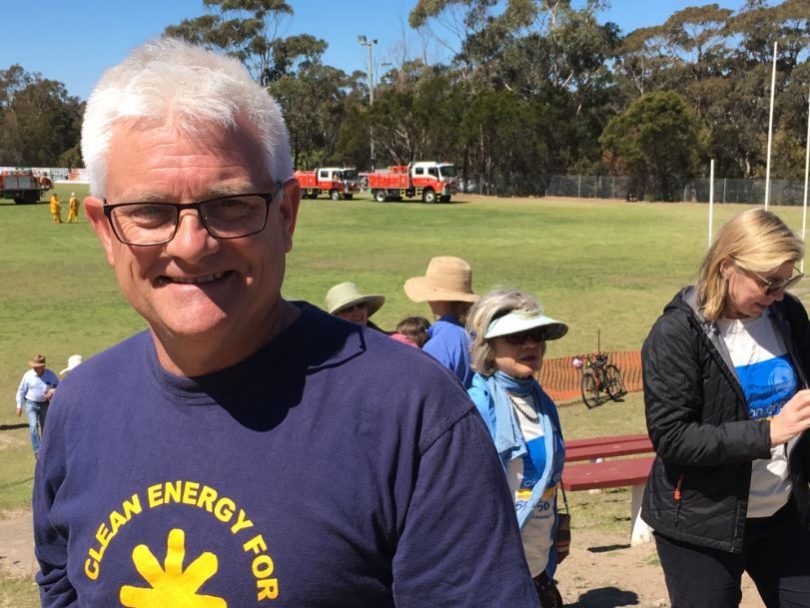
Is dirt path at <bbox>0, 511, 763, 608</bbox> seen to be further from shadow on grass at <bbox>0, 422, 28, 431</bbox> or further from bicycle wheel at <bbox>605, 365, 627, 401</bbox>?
bicycle wheel at <bbox>605, 365, 627, 401</bbox>

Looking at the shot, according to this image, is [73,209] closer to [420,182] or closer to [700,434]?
[420,182]

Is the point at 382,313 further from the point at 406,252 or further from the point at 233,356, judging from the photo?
the point at 233,356

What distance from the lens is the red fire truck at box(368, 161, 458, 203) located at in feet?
192

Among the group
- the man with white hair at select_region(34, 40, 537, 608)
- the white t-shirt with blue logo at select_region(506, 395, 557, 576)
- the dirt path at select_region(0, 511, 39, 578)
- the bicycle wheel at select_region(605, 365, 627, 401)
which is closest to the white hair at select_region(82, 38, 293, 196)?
the man with white hair at select_region(34, 40, 537, 608)

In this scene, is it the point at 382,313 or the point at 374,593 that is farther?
the point at 382,313

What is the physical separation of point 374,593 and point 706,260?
2033 millimetres

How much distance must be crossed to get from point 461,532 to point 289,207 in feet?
2.23

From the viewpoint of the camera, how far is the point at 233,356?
5.41 feet

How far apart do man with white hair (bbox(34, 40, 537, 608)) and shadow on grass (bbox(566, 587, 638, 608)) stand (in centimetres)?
378

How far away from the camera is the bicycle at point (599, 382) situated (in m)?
11.6

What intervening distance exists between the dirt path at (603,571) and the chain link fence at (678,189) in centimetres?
5500

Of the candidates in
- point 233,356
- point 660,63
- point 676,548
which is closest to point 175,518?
point 233,356

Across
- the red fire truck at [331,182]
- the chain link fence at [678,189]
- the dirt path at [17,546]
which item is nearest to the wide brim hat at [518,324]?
the dirt path at [17,546]

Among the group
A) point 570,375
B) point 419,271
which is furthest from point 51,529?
point 419,271
